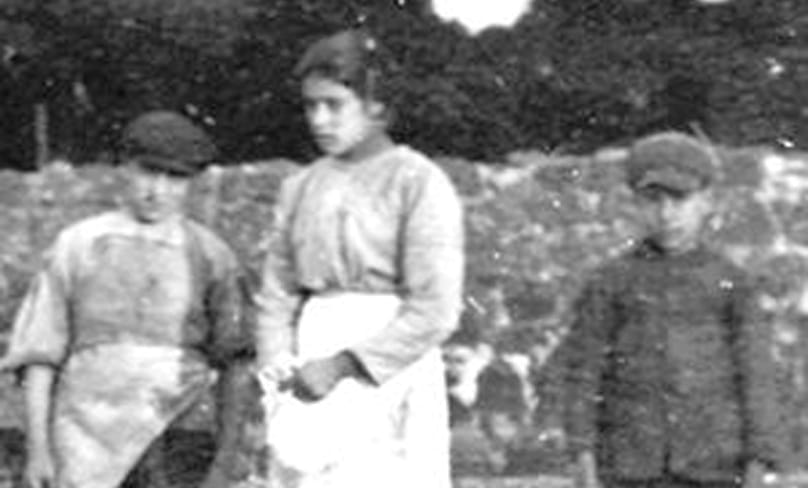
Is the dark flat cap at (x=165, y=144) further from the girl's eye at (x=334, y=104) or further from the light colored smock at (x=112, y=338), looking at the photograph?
the girl's eye at (x=334, y=104)

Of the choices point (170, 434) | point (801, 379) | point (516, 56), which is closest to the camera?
point (170, 434)

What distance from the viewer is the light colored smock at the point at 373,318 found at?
16.8 ft

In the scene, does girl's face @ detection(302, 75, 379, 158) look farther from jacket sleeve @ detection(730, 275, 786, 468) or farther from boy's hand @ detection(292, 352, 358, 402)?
jacket sleeve @ detection(730, 275, 786, 468)

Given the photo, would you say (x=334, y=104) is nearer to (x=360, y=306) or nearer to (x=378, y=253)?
(x=378, y=253)

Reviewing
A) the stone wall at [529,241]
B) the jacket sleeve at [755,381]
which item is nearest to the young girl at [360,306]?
the jacket sleeve at [755,381]

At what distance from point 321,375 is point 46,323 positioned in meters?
Result: 0.87

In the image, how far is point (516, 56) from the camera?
33.0 feet

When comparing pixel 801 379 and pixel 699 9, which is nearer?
pixel 801 379

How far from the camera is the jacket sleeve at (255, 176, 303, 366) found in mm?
5262

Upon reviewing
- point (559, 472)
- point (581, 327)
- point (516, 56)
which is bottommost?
point (559, 472)

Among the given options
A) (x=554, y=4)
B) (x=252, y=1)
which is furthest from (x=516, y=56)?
(x=252, y=1)

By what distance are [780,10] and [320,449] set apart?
229 inches

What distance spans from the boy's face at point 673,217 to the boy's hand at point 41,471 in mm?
1645

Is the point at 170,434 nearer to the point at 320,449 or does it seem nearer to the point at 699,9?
the point at 320,449
